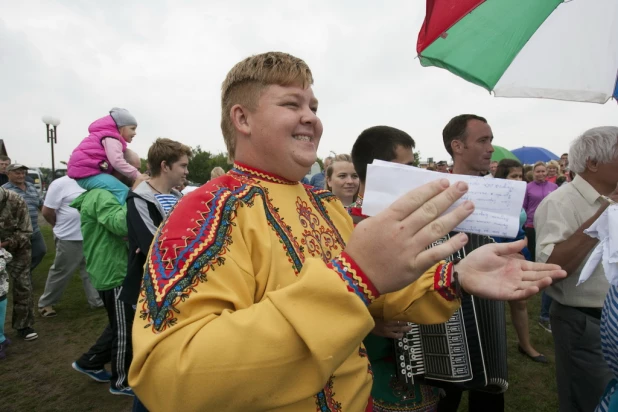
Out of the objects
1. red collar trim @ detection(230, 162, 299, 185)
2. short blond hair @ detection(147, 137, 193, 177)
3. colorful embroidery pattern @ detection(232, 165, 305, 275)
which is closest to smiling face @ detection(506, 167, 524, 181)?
short blond hair @ detection(147, 137, 193, 177)

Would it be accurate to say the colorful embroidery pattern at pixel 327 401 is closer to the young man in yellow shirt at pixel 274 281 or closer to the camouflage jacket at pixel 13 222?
the young man in yellow shirt at pixel 274 281

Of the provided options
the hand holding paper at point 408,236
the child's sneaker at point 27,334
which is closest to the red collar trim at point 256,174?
the hand holding paper at point 408,236

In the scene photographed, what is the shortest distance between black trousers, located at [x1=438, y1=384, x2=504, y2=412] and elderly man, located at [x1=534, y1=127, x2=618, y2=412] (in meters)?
0.39

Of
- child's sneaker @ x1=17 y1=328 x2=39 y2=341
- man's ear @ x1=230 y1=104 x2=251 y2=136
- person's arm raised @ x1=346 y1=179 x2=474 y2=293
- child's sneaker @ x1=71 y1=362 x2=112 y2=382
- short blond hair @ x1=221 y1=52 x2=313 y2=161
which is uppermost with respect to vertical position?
short blond hair @ x1=221 y1=52 x2=313 y2=161

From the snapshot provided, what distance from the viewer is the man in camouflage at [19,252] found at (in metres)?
4.47

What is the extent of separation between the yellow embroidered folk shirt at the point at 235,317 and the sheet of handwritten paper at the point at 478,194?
307 millimetres

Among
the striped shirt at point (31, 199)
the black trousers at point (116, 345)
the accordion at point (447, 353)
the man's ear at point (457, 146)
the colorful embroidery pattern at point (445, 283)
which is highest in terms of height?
the man's ear at point (457, 146)

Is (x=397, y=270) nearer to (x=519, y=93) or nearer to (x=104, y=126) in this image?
(x=519, y=93)

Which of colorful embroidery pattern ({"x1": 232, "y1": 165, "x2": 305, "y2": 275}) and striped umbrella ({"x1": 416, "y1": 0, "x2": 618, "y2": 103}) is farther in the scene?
striped umbrella ({"x1": 416, "y1": 0, "x2": 618, "y2": 103})

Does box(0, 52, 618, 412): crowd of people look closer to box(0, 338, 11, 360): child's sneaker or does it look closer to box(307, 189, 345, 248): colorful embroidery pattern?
box(307, 189, 345, 248): colorful embroidery pattern

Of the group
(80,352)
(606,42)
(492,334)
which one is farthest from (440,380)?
(80,352)

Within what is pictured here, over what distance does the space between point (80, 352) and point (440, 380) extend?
4.31 m

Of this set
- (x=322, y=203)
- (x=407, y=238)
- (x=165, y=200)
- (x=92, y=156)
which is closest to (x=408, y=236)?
(x=407, y=238)

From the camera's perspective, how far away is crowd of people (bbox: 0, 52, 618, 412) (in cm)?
82
